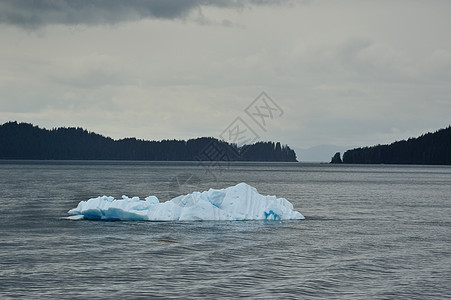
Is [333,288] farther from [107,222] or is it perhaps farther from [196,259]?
[107,222]

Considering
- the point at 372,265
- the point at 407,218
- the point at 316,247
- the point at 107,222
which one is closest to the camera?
the point at 372,265

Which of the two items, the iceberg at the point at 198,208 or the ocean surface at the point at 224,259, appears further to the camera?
the iceberg at the point at 198,208

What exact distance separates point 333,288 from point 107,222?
1842 cm

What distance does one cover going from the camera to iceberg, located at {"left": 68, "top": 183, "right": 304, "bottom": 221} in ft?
105

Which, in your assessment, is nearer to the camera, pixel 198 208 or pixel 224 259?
pixel 224 259

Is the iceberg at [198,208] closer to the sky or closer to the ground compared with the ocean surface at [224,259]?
closer to the sky

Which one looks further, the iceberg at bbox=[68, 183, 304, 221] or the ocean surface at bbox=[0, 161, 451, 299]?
the iceberg at bbox=[68, 183, 304, 221]

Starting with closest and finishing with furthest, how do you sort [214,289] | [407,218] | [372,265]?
[214,289]
[372,265]
[407,218]

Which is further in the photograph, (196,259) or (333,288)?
(196,259)

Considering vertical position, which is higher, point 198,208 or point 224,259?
point 198,208

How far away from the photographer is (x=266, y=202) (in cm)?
3356

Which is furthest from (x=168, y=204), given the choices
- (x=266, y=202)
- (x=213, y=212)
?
(x=266, y=202)

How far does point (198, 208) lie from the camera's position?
3275 centimetres

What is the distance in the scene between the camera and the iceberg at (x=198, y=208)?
1265 inches
